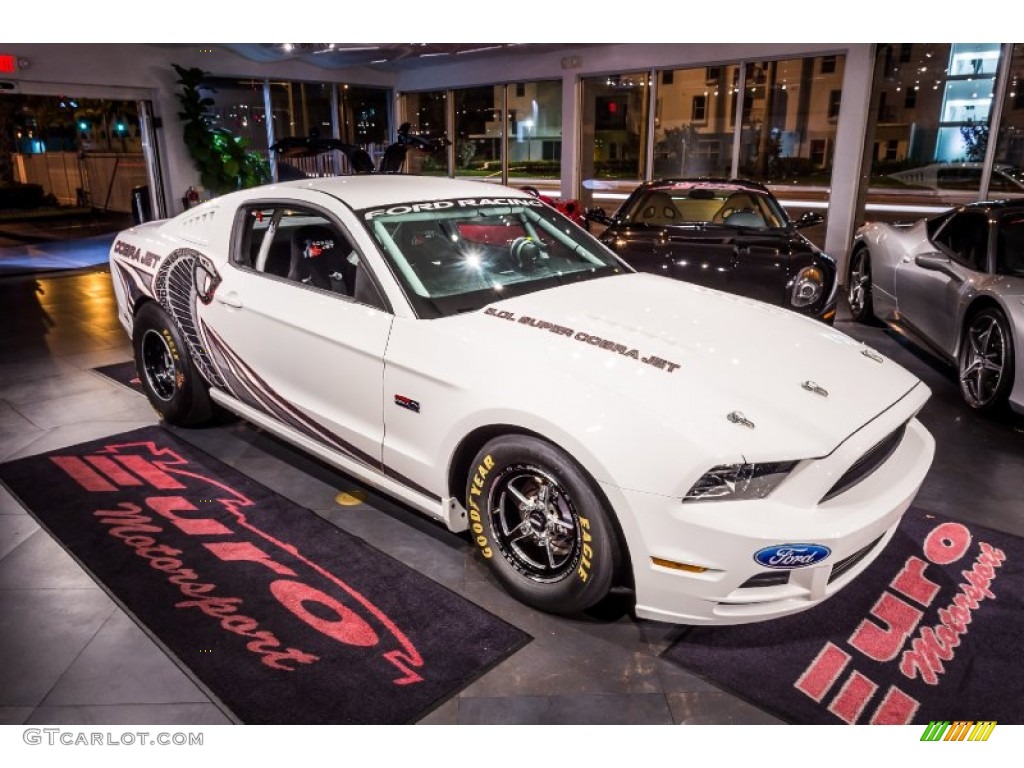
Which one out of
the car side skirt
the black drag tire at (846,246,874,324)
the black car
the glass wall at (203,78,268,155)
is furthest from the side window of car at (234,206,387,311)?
the glass wall at (203,78,268,155)

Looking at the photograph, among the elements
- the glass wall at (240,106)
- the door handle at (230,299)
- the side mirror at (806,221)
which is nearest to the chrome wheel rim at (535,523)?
the door handle at (230,299)

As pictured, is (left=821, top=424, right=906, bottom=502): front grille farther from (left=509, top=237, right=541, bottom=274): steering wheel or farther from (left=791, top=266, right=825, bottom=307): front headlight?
(left=791, top=266, right=825, bottom=307): front headlight

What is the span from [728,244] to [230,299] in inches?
135

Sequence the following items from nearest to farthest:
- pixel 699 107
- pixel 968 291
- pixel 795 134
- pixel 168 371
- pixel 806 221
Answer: pixel 168 371 → pixel 968 291 → pixel 806 221 → pixel 699 107 → pixel 795 134

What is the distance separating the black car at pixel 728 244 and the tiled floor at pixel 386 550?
1.16 metres

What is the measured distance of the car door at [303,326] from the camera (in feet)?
9.39

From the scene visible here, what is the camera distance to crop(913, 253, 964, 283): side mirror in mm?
4715

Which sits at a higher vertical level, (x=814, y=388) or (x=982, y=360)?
(x=814, y=388)

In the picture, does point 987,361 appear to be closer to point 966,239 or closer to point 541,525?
point 966,239

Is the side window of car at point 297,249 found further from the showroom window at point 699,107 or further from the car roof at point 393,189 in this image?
the showroom window at point 699,107

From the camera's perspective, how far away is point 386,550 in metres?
3.01

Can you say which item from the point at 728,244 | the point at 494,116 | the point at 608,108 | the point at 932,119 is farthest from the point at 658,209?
the point at 932,119
